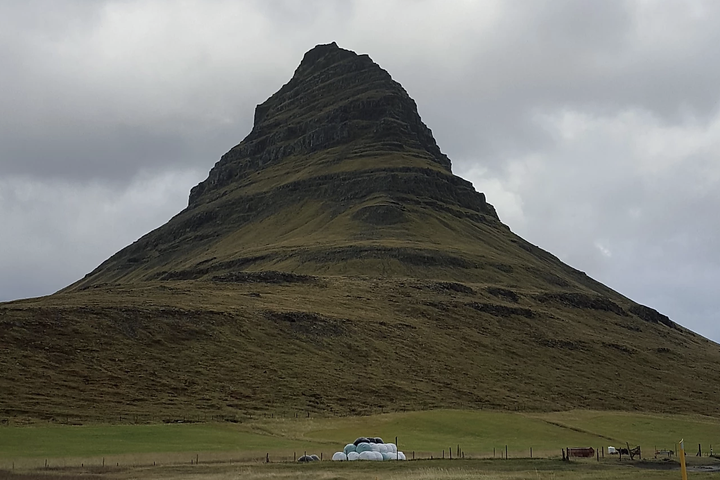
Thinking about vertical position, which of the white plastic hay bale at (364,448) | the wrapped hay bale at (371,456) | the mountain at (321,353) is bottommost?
the wrapped hay bale at (371,456)

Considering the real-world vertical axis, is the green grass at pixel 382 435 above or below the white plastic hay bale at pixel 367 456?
above

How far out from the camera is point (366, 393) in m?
115

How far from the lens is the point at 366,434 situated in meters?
81.7

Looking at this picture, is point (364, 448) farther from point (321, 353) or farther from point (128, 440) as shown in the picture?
point (321, 353)

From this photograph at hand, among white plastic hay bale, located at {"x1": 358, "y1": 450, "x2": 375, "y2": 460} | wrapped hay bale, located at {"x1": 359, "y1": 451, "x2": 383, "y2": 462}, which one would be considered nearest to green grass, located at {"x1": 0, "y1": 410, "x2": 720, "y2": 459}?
wrapped hay bale, located at {"x1": 359, "y1": 451, "x2": 383, "y2": 462}

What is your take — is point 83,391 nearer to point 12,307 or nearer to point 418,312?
point 12,307

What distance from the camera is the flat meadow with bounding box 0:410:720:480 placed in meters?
50.5

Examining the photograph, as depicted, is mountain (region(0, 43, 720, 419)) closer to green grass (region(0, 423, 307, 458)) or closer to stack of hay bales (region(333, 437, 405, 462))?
green grass (region(0, 423, 307, 458))

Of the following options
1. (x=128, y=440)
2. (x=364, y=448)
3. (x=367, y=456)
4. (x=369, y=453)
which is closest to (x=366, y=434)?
(x=364, y=448)

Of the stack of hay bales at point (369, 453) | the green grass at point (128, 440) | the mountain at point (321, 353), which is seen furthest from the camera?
the mountain at point (321, 353)

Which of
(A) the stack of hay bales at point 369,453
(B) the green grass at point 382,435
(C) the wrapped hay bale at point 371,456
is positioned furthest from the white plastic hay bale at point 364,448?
(B) the green grass at point 382,435

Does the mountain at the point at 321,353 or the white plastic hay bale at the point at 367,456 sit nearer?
the white plastic hay bale at the point at 367,456

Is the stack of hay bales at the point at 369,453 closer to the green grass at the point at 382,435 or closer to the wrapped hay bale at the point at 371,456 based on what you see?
the wrapped hay bale at the point at 371,456

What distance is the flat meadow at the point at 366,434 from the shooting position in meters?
50.5
